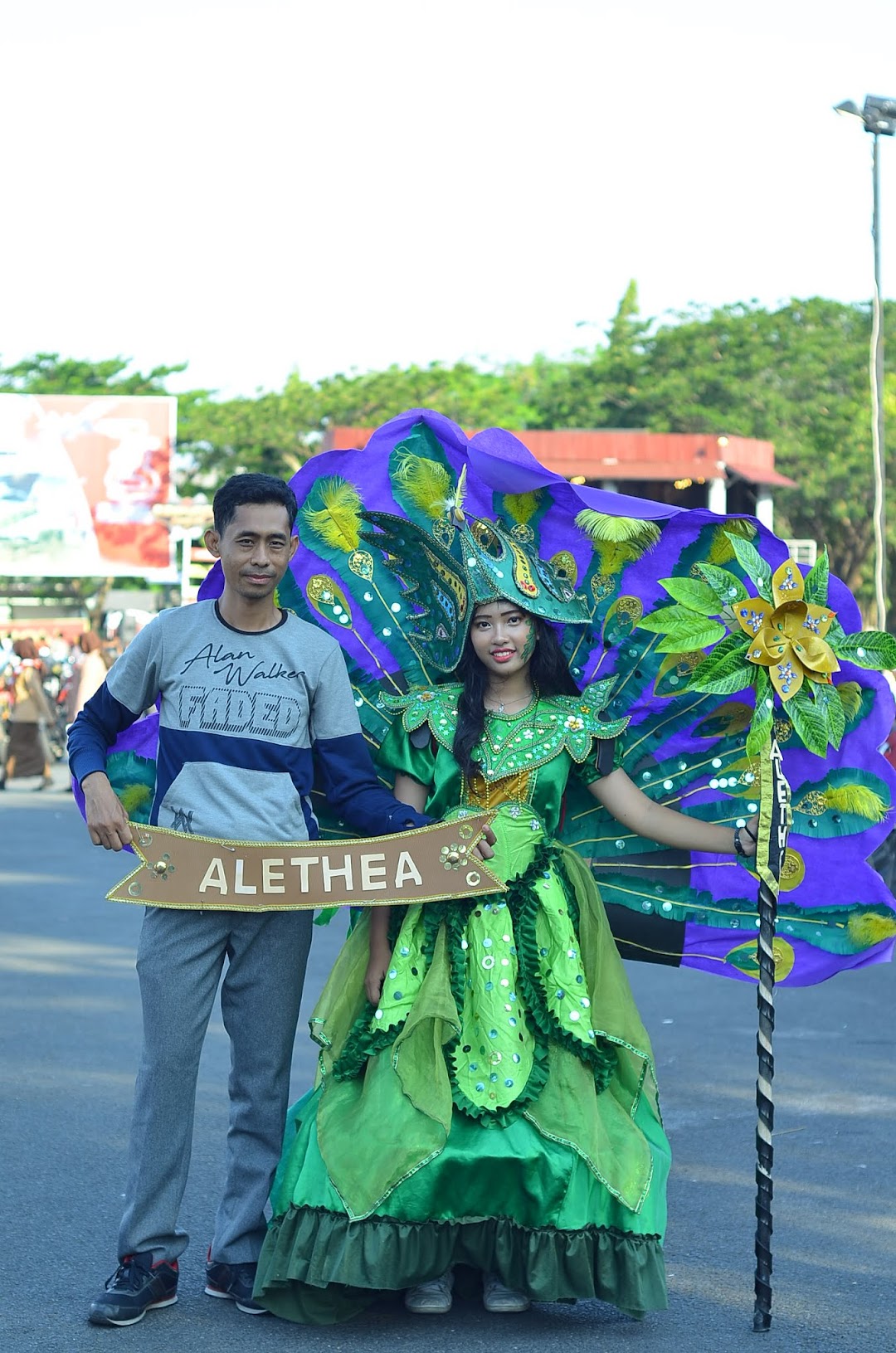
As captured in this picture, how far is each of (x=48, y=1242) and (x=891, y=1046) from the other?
4.00 m

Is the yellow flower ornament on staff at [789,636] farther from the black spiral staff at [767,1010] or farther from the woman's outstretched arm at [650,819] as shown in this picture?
the woman's outstretched arm at [650,819]

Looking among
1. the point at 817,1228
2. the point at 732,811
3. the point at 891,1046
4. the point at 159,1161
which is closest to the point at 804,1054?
the point at 891,1046

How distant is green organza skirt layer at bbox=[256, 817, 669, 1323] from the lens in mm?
3963

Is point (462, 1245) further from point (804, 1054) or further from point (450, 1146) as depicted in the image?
point (804, 1054)

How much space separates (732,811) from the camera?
4723 millimetres

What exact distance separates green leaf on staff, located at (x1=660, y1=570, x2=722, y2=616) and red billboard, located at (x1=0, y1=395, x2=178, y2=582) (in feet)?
→ 137

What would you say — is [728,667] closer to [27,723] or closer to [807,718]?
[807,718]

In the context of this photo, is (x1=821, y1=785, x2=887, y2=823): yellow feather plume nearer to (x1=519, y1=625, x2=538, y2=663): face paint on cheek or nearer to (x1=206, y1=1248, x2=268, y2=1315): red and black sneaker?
(x1=519, y1=625, x2=538, y2=663): face paint on cheek

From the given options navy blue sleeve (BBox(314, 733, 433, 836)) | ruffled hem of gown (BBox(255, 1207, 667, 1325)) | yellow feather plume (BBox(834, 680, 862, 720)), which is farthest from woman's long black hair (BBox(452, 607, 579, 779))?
ruffled hem of gown (BBox(255, 1207, 667, 1325))

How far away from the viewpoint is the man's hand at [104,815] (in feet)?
13.4

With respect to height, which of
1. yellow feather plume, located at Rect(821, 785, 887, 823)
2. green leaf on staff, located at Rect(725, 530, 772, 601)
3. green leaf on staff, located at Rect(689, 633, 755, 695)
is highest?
green leaf on staff, located at Rect(725, 530, 772, 601)

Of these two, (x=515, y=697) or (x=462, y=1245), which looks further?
(x=515, y=697)

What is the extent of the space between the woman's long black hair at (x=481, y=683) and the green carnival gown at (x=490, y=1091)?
3 cm

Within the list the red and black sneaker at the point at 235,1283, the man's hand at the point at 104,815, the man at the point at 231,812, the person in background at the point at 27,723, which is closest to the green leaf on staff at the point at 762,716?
the man at the point at 231,812
